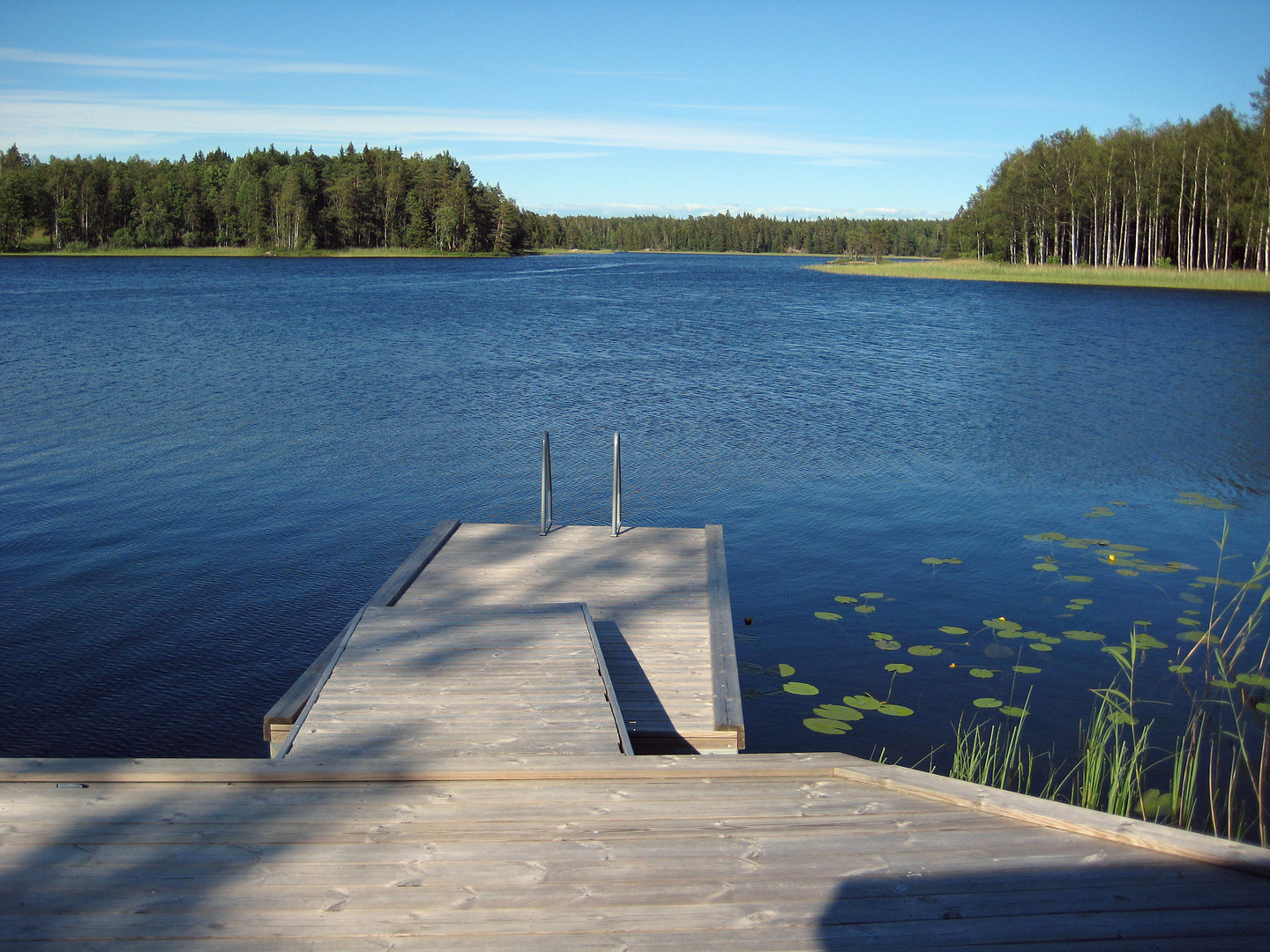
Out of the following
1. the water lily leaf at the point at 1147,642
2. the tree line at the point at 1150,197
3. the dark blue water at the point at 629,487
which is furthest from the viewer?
the tree line at the point at 1150,197

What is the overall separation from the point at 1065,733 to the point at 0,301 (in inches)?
1732

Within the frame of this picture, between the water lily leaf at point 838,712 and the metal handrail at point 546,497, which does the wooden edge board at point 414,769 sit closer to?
the water lily leaf at point 838,712

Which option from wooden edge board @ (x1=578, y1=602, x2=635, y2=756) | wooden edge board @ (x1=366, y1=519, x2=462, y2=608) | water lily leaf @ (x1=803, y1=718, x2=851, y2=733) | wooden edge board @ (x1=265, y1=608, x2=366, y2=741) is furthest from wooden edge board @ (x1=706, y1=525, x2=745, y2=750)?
wooden edge board @ (x1=366, y1=519, x2=462, y2=608)

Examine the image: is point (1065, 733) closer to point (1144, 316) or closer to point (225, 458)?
point (225, 458)

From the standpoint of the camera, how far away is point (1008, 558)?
9.30m

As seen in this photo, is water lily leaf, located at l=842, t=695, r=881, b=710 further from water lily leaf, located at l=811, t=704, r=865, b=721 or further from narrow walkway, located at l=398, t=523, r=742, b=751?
narrow walkway, located at l=398, t=523, r=742, b=751

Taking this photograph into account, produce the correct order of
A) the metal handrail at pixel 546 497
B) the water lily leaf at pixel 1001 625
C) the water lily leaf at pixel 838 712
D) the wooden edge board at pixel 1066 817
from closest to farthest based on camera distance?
the wooden edge board at pixel 1066 817
the water lily leaf at pixel 838 712
the water lily leaf at pixel 1001 625
the metal handrail at pixel 546 497

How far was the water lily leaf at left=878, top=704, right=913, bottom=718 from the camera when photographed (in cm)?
625

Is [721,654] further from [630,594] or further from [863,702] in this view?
[863,702]

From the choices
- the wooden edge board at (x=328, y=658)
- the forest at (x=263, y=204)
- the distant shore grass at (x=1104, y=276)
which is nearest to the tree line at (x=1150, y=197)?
the distant shore grass at (x=1104, y=276)

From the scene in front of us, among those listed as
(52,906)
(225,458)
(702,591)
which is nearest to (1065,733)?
(702,591)

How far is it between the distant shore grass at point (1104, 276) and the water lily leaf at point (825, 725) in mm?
48745

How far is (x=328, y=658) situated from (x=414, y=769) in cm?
232

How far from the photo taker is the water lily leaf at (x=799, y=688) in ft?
21.6
